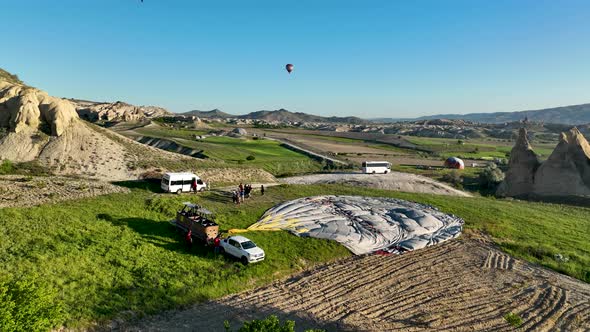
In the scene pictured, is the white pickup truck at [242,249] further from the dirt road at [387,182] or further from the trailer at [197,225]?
the dirt road at [387,182]

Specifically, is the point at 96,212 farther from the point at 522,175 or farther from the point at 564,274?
the point at 522,175

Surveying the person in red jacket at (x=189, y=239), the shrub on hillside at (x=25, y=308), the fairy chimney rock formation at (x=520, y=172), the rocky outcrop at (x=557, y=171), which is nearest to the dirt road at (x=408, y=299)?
the shrub on hillside at (x=25, y=308)

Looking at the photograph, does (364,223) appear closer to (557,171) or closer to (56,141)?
(56,141)

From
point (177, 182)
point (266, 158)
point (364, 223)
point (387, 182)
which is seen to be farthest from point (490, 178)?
point (177, 182)

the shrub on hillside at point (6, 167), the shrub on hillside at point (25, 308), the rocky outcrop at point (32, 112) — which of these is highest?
the rocky outcrop at point (32, 112)

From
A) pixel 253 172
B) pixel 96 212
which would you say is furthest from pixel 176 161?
pixel 96 212
